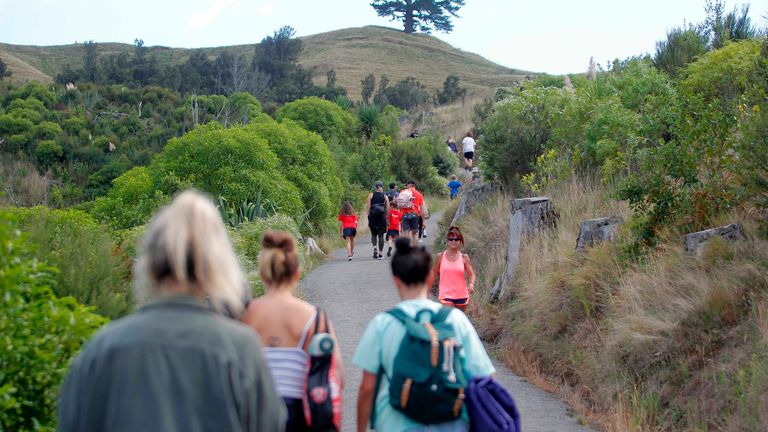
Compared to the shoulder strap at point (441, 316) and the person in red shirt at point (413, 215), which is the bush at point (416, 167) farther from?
the shoulder strap at point (441, 316)

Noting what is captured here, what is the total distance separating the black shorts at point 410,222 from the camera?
19844 mm

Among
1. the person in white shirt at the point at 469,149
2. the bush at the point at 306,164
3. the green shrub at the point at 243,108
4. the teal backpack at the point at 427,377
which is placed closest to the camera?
the teal backpack at the point at 427,377

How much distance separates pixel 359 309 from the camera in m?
14.6

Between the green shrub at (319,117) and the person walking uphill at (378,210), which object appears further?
the green shrub at (319,117)

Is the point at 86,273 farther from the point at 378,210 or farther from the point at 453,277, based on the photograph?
the point at 378,210

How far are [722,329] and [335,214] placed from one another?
22.3 metres

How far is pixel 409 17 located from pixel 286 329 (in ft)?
363

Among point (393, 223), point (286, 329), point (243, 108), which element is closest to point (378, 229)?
point (393, 223)

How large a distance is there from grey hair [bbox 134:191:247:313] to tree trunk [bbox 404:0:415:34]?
10837 centimetres

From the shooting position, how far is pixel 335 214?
99.6 ft

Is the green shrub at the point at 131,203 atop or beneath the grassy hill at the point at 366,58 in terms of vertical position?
beneath

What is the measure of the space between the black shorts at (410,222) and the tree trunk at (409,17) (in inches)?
3625

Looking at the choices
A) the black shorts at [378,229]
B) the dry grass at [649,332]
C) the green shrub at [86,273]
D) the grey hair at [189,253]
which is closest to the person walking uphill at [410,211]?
the black shorts at [378,229]

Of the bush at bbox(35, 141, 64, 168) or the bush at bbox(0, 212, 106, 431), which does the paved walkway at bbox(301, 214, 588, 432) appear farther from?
the bush at bbox(35, 141, 64, 168)
